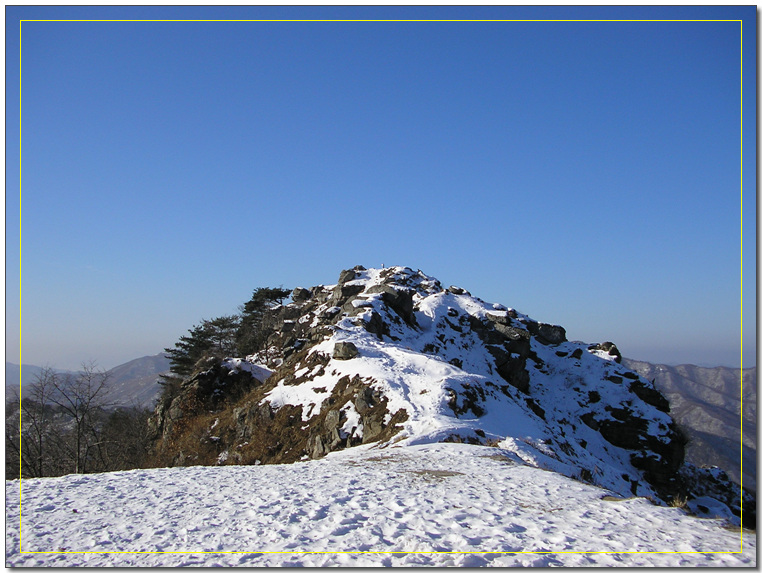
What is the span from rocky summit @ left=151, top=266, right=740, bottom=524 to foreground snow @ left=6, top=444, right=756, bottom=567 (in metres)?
5.40

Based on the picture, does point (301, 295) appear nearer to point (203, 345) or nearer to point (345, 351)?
point (203, 345)

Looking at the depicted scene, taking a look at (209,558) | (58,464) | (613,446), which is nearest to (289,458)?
(58,464)

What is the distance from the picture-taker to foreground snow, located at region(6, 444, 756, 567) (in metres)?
7.07

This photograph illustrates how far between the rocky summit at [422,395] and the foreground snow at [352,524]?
17.7 ft

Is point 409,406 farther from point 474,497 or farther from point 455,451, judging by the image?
point 474,497

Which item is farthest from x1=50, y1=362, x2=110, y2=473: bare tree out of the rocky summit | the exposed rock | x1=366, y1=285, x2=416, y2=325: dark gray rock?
the exposed rock

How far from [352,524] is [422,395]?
16.4 meters

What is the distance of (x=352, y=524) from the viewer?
8430mm

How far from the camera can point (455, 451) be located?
16547mm

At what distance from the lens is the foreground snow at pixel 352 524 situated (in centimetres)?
707

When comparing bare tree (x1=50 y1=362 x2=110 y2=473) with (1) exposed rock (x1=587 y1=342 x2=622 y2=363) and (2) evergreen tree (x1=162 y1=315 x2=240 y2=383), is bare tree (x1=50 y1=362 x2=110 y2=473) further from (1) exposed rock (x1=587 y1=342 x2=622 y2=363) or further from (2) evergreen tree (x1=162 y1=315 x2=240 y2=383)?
(1) exposed rock (x1=587 y1=342 x2=622 y2=363)

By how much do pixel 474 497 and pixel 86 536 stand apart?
7366mm

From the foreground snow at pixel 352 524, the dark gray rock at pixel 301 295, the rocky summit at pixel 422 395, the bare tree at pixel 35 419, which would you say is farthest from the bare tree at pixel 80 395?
the dark gray rock at pixel 301 295

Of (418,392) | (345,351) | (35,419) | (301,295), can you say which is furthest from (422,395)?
(301,295)
